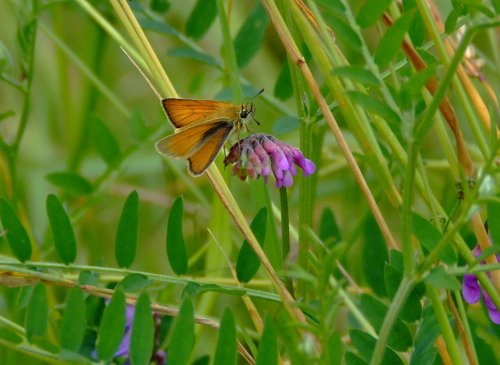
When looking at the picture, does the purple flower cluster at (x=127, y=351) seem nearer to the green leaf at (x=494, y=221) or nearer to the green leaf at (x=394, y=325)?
the green leaf at (x=394, y=325)

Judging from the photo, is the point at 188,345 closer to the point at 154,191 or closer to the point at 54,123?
the point at 154,191

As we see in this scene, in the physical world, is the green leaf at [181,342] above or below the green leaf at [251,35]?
below

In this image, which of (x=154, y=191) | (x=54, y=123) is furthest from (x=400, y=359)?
(x=54, y=123)

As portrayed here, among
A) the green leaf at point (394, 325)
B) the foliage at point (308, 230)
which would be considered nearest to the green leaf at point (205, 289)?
the foliage at point (308, 230)

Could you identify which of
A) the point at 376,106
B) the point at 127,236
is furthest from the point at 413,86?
the point at 127,236

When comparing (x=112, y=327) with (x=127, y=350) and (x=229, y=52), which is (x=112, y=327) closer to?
(x=127, y=350)

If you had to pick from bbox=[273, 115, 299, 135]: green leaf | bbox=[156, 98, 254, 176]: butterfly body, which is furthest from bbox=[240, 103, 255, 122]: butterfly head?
bbox=[273, 115, 299, 135]: green leaf
